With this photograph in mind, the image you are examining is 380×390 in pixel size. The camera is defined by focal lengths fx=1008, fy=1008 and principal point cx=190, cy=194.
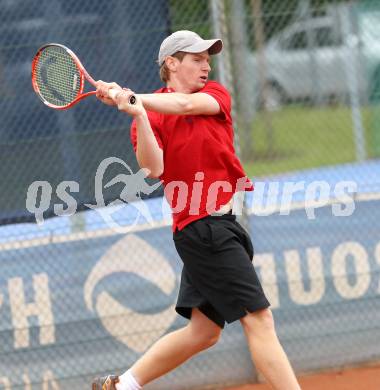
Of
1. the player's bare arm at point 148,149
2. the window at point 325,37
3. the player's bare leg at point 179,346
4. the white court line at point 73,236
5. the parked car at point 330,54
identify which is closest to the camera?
the player's bare arm at point 148,149

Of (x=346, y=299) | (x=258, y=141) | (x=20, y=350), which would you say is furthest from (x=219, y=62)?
(x=258, y=141)

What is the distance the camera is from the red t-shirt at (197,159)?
450 centimetres

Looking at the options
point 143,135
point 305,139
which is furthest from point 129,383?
point 305,139

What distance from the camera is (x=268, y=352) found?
14.7ft

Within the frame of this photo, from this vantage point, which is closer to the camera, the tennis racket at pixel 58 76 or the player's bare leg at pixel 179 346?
the tennis racket at pixel 58 76

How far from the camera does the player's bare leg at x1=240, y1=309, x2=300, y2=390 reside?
14.7ft

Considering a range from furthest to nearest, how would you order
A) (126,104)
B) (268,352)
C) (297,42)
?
(297,42)
(268,352)
(126,104)

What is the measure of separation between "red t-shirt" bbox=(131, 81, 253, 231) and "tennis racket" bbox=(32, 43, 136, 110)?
0.32 metres

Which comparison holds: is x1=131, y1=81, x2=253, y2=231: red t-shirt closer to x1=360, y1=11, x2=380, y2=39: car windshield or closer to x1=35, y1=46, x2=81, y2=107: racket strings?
x1=35, y1=46, x2=81, y2=107: racket strings

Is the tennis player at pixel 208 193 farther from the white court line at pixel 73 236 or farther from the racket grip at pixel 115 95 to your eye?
the white court line at pixel 73 236

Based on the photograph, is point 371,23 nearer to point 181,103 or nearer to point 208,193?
point 208,193

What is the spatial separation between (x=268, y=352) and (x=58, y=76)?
160cm

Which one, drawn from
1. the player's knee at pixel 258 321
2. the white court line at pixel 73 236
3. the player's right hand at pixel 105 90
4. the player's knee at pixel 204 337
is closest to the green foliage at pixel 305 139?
the white court line at pixel 73 236

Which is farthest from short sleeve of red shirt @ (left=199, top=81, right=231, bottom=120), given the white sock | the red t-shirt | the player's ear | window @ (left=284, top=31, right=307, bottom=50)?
window @ (left=284, top=31, right=307, bottom=50)
